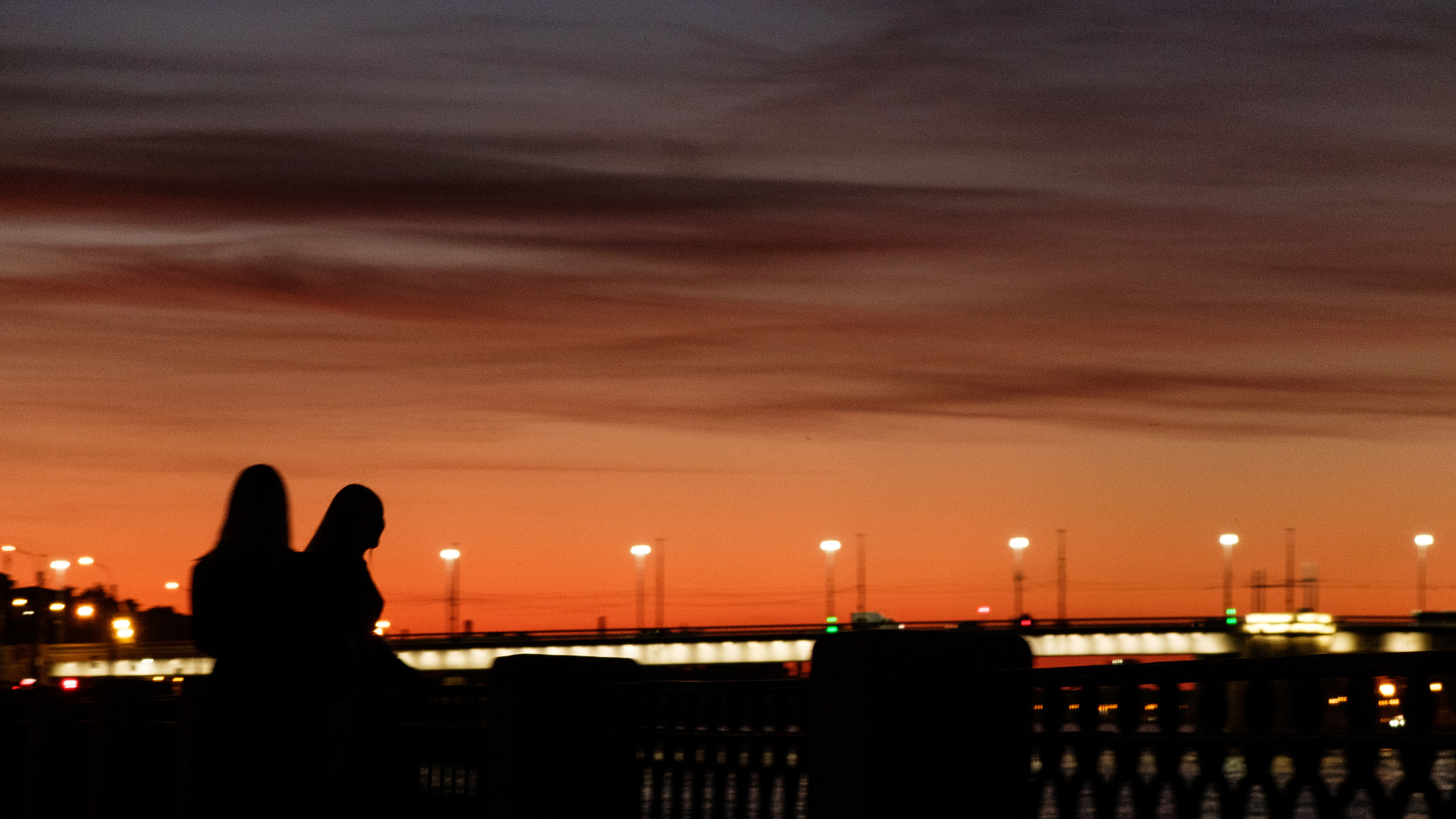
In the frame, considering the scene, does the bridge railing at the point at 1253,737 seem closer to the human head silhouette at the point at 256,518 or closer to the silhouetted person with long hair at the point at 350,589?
the silhouetted person with long hair at the point at 350,589

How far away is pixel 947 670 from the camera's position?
5.21m

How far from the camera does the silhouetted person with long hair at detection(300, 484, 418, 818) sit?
606cm

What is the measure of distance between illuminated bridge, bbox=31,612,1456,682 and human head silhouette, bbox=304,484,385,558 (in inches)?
3765

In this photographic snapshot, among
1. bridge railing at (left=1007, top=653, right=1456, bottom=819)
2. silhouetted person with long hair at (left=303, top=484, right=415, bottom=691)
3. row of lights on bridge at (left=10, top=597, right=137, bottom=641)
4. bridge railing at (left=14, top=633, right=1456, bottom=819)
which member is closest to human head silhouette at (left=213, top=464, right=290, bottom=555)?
silhouetted person with long hair at (left=303, top=484, right=415, bottom=691)

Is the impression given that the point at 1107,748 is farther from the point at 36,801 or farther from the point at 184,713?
the point at 36,801

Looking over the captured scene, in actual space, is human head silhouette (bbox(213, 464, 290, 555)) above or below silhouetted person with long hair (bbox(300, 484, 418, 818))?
above

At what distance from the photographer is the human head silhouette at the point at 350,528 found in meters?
6.28

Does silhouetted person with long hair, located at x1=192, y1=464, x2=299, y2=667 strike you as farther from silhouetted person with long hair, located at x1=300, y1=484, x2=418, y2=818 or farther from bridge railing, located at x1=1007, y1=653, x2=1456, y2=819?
bridge railing, located at x1=1007, y1=653, x2=1456, y2=819

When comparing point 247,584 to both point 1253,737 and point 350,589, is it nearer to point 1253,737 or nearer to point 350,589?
point 350,589

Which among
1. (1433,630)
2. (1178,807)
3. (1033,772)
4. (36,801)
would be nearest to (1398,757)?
(1178,807)

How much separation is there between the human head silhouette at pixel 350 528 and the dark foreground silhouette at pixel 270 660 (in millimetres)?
92

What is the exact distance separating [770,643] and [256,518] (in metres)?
105

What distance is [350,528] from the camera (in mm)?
6277

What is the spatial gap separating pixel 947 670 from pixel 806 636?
335 feet
